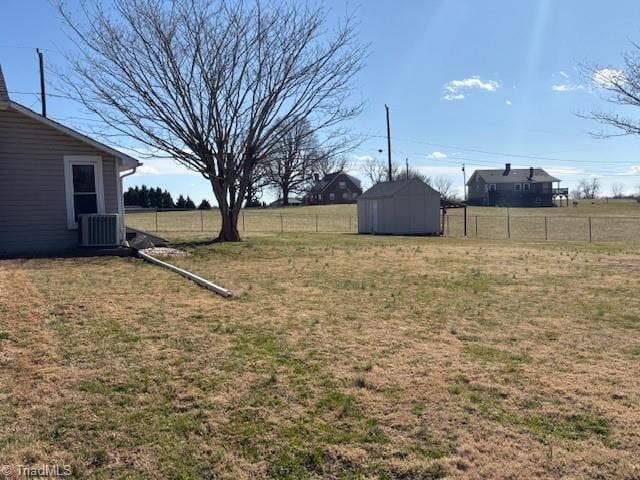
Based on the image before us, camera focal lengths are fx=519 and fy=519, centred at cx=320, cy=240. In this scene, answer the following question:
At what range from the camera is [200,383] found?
3844 mm

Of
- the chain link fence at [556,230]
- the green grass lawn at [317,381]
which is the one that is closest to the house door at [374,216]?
the chain link fence at [556,230]

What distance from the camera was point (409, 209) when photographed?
91.8 ft

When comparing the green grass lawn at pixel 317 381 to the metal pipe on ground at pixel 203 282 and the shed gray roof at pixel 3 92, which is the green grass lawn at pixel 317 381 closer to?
the metal pipe on ground at pixel 203 282

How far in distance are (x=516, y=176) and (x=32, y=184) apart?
74.1 m

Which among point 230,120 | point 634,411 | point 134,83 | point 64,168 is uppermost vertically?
point 134,83

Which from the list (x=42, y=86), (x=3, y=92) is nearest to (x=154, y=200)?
(x=42, y=86)

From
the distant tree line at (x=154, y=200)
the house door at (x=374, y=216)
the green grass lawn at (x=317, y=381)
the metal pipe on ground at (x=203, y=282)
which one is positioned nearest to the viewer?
the green grass lawn at (x=317, y=381)

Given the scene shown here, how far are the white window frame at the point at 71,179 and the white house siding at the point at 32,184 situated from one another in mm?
87

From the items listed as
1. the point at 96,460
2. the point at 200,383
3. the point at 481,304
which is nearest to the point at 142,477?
the point at 96,460

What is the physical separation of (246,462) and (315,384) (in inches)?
44.8

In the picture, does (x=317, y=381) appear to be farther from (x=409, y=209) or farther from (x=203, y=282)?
(x=409, y=209)

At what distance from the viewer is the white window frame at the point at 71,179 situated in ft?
39.2

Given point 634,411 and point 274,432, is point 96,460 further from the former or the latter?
point 634,411

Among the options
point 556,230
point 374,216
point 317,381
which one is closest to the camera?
point 317,381
